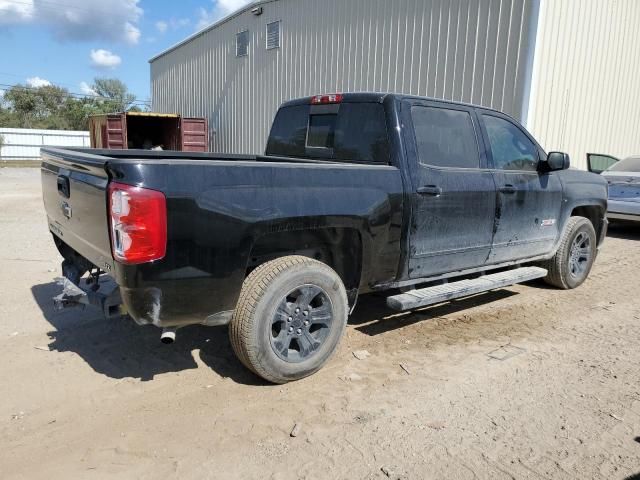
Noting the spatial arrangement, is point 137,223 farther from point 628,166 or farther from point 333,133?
point 628,166

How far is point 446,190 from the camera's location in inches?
168

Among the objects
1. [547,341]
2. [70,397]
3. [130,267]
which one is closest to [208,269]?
[130,267]

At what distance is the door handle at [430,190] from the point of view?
13.5 ft

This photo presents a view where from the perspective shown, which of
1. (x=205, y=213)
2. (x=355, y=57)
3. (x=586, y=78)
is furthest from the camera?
(x=355, y=57)

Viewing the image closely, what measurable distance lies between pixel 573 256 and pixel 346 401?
4040mm

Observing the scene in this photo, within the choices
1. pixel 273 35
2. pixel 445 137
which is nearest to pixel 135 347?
pixel 445 137

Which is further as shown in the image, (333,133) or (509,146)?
(509,146)

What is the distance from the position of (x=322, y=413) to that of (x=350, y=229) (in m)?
1.30

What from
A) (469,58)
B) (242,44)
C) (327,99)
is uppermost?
(242,44)

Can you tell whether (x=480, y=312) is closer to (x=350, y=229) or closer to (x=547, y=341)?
(x=547, y=341)

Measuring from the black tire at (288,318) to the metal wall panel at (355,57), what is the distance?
25.7 feet

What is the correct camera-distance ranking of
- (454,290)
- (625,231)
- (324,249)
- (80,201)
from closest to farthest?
(80,201) → (324,249) → (454,290) → (625,231)

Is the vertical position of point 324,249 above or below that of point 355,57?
below

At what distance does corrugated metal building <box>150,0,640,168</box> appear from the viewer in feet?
32.7
